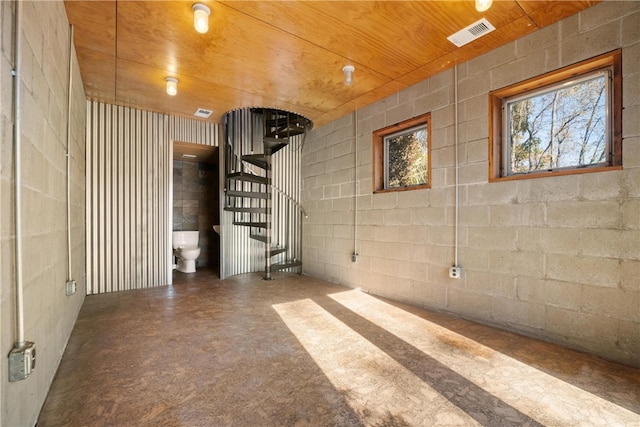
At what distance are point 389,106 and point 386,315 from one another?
2.45 m

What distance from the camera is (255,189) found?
507 cm

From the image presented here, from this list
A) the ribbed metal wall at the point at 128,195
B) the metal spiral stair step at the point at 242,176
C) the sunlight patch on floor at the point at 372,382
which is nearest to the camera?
the sunlight patch on floor at the point at 372,382

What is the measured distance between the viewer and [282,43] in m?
2.54

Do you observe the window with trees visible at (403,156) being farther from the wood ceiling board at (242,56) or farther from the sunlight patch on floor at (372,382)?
the sunlight patch on floor at (372,382)

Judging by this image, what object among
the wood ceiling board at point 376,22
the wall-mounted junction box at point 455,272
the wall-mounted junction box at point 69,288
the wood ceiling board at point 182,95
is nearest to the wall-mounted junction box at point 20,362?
the wall-mounted junction box at point 69,288

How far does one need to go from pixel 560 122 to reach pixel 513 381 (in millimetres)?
1988

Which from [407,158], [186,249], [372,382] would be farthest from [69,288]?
[407,158]

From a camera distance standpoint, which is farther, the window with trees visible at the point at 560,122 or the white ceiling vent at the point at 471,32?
the white ceiling vent at the point at 471,32

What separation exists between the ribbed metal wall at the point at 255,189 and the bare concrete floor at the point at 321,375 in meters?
1.97

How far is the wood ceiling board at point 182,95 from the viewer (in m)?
3.10

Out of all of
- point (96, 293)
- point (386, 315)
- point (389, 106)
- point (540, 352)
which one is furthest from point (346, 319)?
point (96, 293)

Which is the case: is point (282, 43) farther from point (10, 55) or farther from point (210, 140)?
point (210, 140)

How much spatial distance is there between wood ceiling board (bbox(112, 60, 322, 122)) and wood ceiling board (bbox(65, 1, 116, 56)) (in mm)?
303

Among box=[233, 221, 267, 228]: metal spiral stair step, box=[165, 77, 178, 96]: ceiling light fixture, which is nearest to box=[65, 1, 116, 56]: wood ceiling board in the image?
box=[165, 77, 178, 96]: ceiling light fixture
